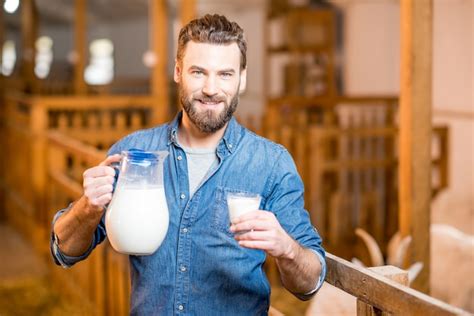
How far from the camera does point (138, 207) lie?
1.86 metres

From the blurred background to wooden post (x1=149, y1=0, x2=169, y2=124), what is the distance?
1 centimetres

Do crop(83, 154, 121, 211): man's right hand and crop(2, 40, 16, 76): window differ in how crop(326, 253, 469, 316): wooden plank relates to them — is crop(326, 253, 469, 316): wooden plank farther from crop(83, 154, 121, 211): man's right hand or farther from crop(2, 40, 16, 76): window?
crop(2, 40, 16, 76): window

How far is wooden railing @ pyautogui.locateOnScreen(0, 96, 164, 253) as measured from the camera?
22.2 ft

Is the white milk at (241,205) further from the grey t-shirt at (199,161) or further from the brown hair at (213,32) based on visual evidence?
the brown hair at (213,32)

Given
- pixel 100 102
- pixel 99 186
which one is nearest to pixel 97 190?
pixel 99 186

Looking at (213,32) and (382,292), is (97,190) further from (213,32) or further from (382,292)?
(382,292)

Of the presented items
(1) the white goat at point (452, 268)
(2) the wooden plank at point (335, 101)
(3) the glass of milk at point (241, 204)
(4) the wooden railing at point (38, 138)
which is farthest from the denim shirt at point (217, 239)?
(2) the wooden plank at point (335, 101)

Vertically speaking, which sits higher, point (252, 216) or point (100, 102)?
point (100, 102)

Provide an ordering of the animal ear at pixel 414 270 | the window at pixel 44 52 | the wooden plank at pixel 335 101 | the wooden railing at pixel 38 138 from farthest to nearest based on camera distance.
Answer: the window at pixel 44 52
the wooden plank at pixel 335 101
the wooden railing at pixel 38 138
the animal ear at pixel 414 270

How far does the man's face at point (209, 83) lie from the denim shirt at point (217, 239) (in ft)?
0.31

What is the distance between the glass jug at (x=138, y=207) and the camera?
6.10 ft

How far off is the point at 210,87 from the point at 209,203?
0.28 m

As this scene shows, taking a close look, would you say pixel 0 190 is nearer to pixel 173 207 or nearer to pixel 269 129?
pixel 269 129

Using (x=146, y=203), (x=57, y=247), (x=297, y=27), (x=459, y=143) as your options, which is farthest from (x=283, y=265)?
(x=297, y=27)
